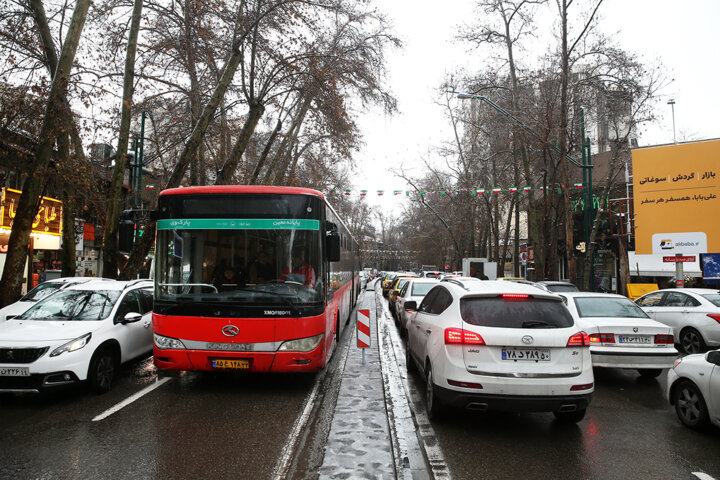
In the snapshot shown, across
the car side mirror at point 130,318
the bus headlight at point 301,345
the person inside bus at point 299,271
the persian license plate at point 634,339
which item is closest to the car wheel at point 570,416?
the persian license plate at point 634,339

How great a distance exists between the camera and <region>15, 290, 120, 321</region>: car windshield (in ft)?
24.1

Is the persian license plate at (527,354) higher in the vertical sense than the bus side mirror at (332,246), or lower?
lower

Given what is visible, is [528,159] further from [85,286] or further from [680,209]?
[85,286]

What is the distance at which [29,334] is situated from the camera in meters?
6.44

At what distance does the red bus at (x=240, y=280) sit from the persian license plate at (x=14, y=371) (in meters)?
1.49

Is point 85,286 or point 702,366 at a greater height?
point 85,286

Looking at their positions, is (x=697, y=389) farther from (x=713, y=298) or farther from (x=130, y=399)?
(x=130, y=399)

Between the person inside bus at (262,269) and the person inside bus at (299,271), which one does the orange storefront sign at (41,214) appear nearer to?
the person inside bus at (262,269)

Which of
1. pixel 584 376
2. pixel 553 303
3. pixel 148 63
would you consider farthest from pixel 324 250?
pixel 148 63

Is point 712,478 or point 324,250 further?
point 324,250

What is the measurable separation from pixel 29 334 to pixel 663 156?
20029mm

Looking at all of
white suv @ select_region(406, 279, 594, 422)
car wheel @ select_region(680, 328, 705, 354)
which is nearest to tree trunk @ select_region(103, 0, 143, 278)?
white suv @ select_region(406, 279, 594, 422)

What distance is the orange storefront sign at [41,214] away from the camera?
16734 mm

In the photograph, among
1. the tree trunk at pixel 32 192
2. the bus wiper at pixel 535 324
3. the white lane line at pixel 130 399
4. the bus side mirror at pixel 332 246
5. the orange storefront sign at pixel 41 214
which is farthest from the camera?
the orange storefront sign at pixel 41 214
